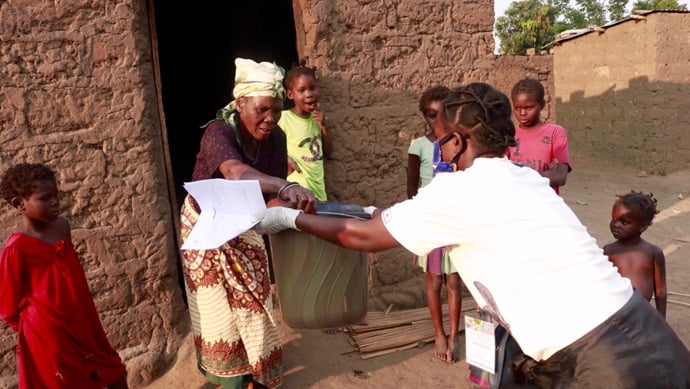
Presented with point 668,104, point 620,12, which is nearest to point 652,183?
point 668,104

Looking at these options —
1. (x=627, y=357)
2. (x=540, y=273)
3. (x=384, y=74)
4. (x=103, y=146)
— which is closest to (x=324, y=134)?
(x=384, y=74)

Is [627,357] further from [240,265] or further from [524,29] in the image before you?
[524,29]

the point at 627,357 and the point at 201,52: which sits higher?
the point at 201,52

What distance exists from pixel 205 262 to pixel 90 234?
865mm

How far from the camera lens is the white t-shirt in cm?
151

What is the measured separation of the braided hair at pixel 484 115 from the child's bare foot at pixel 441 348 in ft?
6.66

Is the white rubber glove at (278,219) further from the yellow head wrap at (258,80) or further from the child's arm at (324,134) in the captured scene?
the child's arm at (324,134)

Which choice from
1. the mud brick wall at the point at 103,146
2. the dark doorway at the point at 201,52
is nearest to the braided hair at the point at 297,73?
the mud brick wall at the point at 103,146

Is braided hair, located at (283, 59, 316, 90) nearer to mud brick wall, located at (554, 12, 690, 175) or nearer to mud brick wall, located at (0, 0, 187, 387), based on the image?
mud brick wall, located at (0, 0, 187, 387)

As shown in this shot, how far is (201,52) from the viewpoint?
22.1ft

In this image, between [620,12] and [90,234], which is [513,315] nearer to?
[90,234]

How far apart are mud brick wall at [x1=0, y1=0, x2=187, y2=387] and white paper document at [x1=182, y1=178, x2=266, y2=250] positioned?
126 centimetres

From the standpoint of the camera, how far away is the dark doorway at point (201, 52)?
251 inches

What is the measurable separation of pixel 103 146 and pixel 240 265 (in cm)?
112
